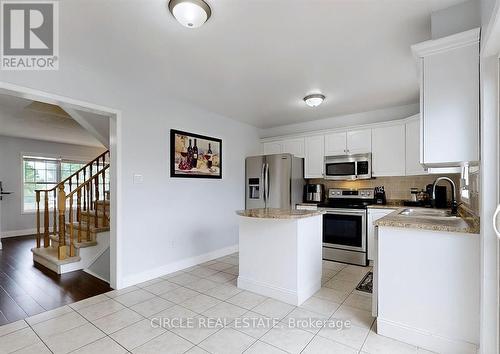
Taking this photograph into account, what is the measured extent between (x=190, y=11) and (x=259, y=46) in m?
0.76

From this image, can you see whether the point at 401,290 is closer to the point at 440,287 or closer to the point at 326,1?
the point at 440,287

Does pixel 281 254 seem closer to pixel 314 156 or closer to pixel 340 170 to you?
pixel 340 170

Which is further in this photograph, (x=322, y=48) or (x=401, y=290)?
(x=322, y=48)

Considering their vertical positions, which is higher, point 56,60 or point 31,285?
point 56,60

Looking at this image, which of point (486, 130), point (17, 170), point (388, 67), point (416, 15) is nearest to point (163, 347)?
point (486, 130)

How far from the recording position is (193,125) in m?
3.97

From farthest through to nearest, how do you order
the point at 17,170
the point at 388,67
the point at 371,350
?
1. the point at 17,170
2. the point at 388,67
3. the point at 371,350

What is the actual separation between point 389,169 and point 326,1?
2.97 meters

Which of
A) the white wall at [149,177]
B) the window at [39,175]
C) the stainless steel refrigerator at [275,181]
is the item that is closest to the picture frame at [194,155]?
the white wall at [149,177]

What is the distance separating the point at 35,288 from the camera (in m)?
3.02

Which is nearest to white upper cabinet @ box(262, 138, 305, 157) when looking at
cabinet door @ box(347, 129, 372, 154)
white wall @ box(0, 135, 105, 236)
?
cabinet door @ box(347, 129, 372, 154)

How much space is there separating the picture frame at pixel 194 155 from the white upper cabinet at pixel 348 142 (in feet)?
6.23

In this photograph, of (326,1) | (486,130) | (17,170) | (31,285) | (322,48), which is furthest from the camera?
(17,170)

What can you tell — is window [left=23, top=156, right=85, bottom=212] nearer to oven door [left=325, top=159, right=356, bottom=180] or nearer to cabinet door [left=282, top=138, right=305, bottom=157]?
cabinet door [left=282, top=138, right=305, bottom=157]
